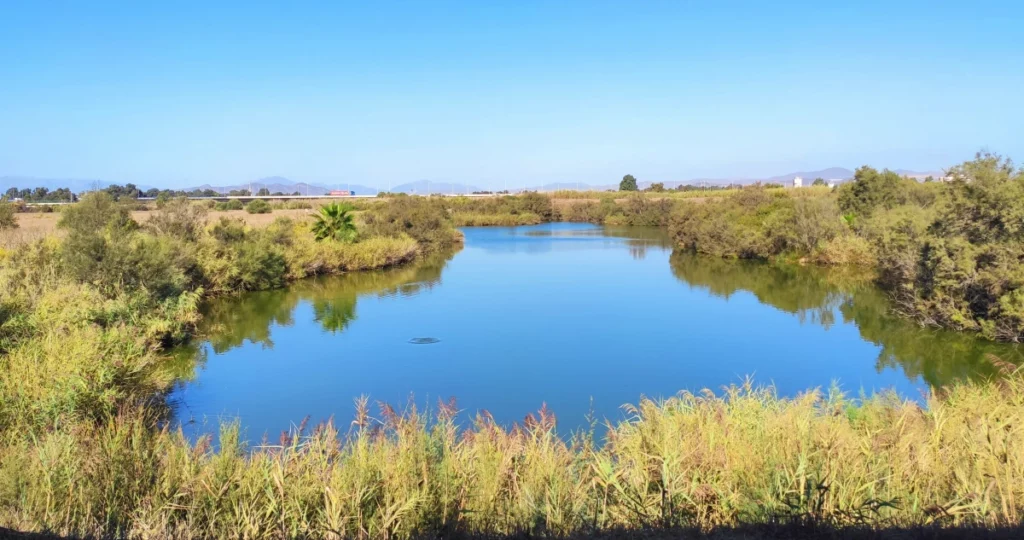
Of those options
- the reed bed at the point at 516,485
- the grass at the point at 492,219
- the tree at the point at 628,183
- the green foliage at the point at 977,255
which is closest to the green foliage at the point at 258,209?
the grass at the point at 492,219

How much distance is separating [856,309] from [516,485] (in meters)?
17.3

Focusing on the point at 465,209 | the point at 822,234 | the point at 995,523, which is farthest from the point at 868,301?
the point at 465,209

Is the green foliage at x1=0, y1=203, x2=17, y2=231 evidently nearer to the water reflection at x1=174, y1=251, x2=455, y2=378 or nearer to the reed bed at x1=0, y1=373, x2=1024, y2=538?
the water reflection at x1=174, y1=251, x2=455, y2=378

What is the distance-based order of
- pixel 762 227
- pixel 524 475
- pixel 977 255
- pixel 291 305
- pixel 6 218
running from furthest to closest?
1. pixel 762 227
2. pixel 6 218
3. pixel 291 305
4. pixel 977 255
5. pixel 524 475

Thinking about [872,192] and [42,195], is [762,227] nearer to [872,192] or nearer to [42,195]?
[872,192]

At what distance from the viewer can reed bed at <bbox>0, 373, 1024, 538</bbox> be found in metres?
4.34

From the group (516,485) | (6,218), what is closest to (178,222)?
(6,218)

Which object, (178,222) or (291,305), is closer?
(291,305)

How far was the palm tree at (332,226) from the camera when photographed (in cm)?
2897

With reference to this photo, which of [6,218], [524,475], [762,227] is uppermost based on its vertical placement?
[6,218]

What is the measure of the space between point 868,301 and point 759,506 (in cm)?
1804

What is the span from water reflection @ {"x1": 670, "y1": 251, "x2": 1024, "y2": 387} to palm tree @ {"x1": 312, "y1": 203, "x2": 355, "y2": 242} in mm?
14351

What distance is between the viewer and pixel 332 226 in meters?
29.2

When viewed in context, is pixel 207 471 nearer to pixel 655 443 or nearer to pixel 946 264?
pixel 655 443
